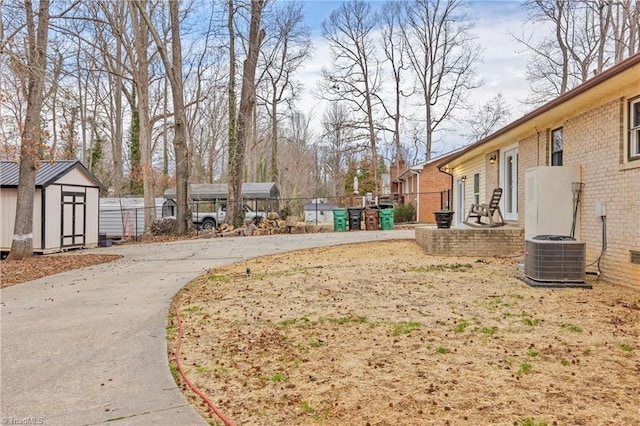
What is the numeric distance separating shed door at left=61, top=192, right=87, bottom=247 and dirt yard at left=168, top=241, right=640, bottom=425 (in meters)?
9.19

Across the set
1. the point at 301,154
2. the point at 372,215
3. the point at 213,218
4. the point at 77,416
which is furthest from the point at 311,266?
the point at 301,154

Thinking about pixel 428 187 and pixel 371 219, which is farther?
pixel 428 187

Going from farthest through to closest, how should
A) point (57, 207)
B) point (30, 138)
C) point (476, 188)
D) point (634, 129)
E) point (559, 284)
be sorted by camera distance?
point (476, 188) < point (57, 207) < point (30, 138) < point (559, 284) < point (634, 129)

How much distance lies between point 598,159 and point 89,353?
24.4 feet

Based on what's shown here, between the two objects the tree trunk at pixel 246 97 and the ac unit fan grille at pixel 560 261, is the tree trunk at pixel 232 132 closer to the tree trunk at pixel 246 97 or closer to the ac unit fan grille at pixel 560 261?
the tree trunk at pixel 246 97

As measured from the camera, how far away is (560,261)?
254 inches

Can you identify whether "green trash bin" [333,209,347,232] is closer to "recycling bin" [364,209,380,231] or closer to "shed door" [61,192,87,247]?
"recycling bin" [364,209,380,231]

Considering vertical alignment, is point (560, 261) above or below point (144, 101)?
below

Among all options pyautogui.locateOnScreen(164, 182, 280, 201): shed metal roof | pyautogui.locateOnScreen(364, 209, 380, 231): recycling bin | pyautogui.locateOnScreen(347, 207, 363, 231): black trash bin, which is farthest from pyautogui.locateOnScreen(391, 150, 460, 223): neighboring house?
pyautogui.locateOnScreen(164, 182, 280, 201): shed metal roof

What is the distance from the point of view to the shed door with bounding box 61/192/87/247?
13828 millimetres

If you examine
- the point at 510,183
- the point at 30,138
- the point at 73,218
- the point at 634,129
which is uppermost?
the point at 30,138

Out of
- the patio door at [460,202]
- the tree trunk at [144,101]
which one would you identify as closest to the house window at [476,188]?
the patio door at [460,202]

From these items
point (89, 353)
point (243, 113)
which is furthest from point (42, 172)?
point (89, 353)

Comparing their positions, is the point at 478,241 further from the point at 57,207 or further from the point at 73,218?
the point at 73,218
